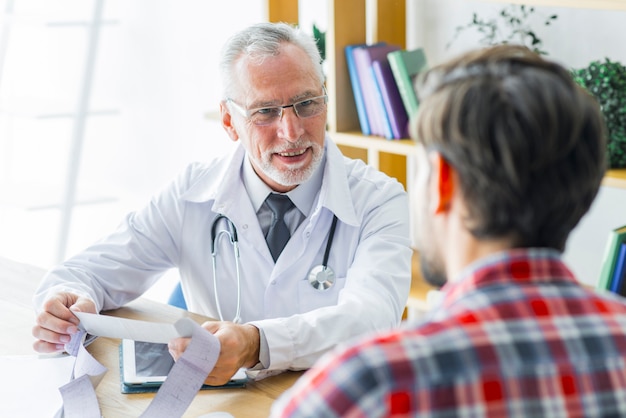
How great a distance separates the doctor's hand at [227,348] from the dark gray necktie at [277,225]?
48 centimetres

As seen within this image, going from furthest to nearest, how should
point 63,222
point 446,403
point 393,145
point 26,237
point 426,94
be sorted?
point 26,237 < point 63,222 < point 393,145 < point 426,94 < point 446,403

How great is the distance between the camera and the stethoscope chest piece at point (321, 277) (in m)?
2.03

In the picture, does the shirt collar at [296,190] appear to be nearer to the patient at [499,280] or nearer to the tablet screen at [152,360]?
the tablet screen at [152,360]

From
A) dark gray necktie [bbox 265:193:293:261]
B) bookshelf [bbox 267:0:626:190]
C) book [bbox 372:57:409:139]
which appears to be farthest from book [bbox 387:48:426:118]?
dark gray necktie [bbox 265:193:293:261]

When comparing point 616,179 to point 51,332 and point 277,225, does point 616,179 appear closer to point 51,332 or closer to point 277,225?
point 277,225

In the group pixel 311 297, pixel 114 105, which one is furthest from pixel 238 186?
pixel 114 105

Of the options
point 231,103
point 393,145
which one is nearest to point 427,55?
point 393,145

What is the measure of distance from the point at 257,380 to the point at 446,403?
0.83 m

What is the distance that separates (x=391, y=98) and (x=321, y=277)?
109 centimetres

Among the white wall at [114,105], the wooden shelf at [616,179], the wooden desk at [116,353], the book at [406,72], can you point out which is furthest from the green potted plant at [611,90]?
the white wall at [114,105]

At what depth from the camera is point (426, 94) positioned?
39.7 inches

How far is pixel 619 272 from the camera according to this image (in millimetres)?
2416

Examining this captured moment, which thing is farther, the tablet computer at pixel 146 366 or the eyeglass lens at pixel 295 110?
the eyeglass lens at pixel 295 110

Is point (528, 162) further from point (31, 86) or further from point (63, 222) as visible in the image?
point (31, 86)
